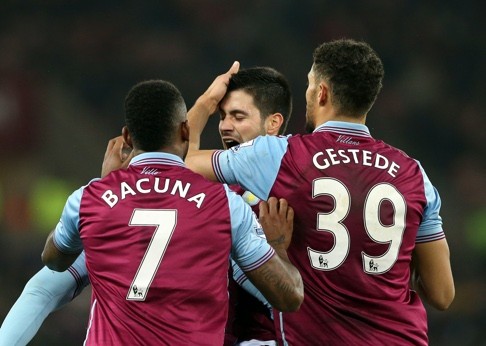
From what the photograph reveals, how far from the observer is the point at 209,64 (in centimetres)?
1095

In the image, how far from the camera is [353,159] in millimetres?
3902

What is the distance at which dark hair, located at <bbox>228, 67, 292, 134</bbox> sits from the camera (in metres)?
5.07

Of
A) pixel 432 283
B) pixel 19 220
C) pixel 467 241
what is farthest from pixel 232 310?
pixel 467 241

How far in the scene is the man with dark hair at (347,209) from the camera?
383 cm

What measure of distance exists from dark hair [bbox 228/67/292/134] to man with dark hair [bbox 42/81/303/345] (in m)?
1.40

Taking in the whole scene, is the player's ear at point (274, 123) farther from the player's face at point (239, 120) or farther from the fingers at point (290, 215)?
the fingers at point (290, 215)

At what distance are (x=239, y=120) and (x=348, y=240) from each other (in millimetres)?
1347

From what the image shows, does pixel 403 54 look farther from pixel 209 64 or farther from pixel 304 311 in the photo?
pixel 304 311

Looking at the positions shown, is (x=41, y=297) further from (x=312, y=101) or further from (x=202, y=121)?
(x=312, y=101)

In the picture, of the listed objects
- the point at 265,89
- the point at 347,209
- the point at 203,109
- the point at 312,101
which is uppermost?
the point at 265,89

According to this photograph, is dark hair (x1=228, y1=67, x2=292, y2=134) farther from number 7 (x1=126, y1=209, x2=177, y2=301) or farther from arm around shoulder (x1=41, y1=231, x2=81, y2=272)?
number 7 (x1=126, y1=209, x2=177, y2=301)

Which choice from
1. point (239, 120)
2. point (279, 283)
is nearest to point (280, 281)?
point (279, 283)

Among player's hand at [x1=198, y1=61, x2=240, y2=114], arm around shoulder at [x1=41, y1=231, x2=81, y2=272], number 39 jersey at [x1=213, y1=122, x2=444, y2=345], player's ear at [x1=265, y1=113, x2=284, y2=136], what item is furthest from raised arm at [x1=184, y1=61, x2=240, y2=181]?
arm around shoulder at [x1=41, y1=231, x2=81, y2=272]

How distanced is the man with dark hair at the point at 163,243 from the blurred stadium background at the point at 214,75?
6144 millimetres
